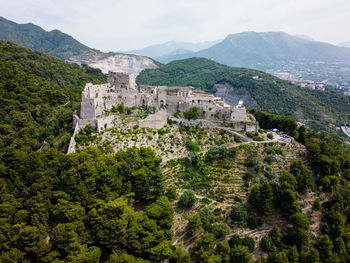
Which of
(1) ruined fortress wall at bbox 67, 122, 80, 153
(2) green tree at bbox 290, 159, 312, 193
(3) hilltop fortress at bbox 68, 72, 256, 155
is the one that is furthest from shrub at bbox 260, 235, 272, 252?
(1) ruined fortress wall at bbox 67, 122, 80, 153

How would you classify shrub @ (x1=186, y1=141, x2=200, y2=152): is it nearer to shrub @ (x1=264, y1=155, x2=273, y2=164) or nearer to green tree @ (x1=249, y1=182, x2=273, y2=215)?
shrub @ (x1=264, y1=155, x2=273, y2=164)

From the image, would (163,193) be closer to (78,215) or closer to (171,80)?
(78,215)

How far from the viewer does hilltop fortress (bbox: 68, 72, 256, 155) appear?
4350 cm

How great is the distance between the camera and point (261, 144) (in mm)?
39938

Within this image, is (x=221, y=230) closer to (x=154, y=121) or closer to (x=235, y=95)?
(x=154, y=121)

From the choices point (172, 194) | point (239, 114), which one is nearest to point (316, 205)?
point (239, 114)

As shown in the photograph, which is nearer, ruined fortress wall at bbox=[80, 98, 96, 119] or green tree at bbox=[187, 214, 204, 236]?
green tree at bbox=[187, 214, 204, 236]

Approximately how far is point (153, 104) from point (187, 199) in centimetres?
2427

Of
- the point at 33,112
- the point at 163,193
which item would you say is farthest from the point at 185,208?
the point at 33,112

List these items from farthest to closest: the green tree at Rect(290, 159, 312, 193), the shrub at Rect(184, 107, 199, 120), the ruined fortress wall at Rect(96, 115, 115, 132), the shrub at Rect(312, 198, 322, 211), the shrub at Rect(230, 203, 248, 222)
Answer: the shrub at Rect(184, 107, 199, 120)
the ruined fortress wall at Rect(96, 115, 115, 132)
the green tree at Rect(290, 159, 312, 193)
the shrub at Rect(312, 198, 322, 211)
the shrub at Rect(230, 203, 248, 222)

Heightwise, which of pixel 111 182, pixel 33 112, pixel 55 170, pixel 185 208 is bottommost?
pixel 185 208

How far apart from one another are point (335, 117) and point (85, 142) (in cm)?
11558

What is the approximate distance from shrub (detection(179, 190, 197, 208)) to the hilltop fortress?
18.0 m

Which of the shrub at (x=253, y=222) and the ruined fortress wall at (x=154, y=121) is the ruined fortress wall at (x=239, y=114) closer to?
the ruined fortress wall at (x=154, y=121)
